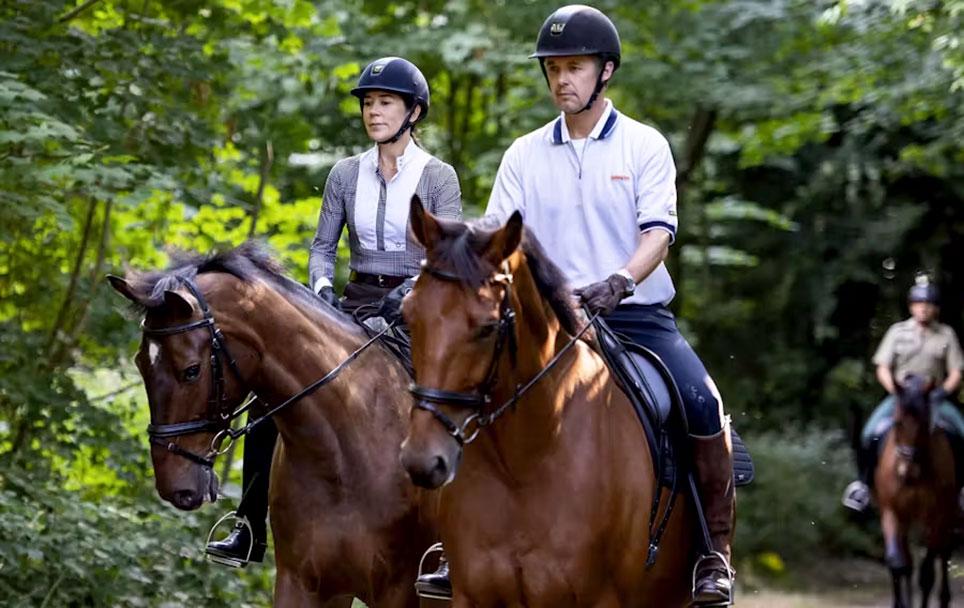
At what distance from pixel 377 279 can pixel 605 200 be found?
1494 millimetres

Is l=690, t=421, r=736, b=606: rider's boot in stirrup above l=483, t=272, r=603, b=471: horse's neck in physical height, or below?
below

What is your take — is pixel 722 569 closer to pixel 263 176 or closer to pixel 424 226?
pixel 424 226

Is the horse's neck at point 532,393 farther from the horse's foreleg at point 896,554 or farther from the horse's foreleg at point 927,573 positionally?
the horse's foreleg at point 927,573

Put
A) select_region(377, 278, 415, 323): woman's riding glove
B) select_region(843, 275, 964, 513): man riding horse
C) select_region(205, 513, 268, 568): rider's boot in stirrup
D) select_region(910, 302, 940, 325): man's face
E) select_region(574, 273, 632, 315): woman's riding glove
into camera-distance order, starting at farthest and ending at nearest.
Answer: select_region(910, 302, 940, 325): man's face
select_region(843, 275, 964, 513): man riding horse
select_region(205, 513, 268, 568): rider's boot in stirrup
select_region(377, 278, 415, 323): woman's riding glove
select_region(574, 273, 632, 315): woman's riding glove

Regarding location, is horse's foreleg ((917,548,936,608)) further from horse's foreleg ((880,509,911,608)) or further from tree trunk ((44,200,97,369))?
tree trunk ((44,200,97,369))

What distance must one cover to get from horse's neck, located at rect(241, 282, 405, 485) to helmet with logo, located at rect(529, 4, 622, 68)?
1516mm

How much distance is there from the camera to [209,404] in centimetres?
610

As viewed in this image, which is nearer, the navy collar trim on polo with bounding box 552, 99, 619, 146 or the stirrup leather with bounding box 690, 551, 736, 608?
the stirrup leather with bounding box 690, 551, 736, 608

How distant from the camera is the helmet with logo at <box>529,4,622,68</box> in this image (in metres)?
6.11

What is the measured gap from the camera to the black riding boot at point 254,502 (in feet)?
23.4

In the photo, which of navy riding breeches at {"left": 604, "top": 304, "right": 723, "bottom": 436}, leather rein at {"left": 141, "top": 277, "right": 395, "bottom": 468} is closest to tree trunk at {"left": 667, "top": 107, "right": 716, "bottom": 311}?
navy riding breeches at {"left": 604, "top": 304, "right": 723, "bottom": 436}

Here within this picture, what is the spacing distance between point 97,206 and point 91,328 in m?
0.92

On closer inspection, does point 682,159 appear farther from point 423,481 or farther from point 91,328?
point 423,481

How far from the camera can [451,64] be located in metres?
15.2
